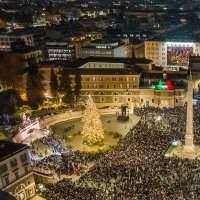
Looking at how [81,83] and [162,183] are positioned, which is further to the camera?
[81,83]

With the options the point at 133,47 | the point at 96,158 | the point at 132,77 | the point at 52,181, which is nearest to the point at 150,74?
the point at 132,77

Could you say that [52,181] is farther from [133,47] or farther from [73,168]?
[133,47]

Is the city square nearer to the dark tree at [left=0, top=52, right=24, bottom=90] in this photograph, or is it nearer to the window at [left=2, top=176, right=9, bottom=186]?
the window at [left=2, top=176, right=9, bottom=186]

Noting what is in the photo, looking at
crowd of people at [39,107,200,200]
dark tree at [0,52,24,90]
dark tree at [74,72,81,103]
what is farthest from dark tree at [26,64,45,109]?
crowd of people at [39,107,200,200]

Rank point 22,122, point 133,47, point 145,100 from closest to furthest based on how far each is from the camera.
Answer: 1. point 22,122
2. point 145,100
3. point 133,47

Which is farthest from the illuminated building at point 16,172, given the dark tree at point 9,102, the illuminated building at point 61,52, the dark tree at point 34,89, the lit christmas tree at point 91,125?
the illuminated building at point 61,52

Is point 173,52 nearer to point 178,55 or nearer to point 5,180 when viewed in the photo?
point 178,55

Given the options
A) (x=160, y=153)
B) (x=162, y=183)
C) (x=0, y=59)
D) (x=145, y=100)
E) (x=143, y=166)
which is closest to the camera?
(x=162, y=183)
